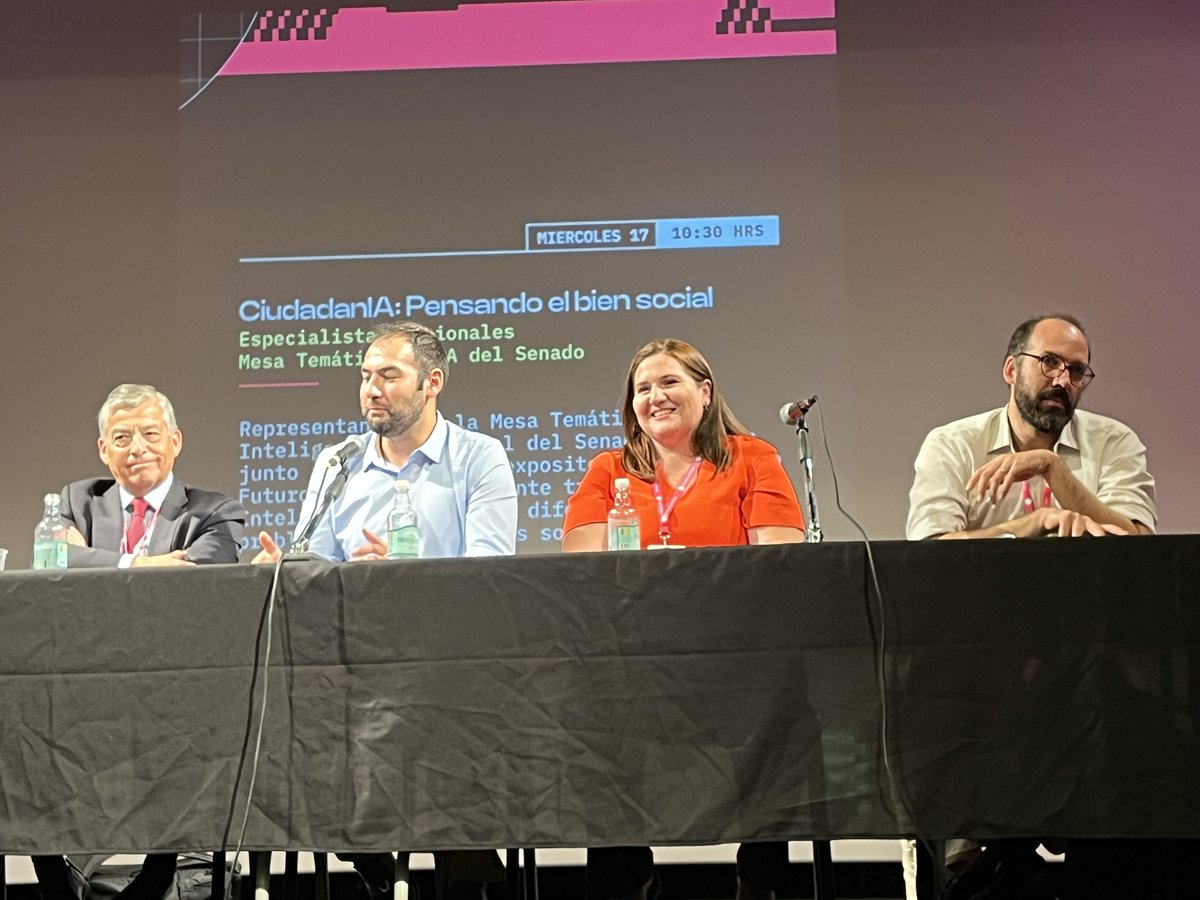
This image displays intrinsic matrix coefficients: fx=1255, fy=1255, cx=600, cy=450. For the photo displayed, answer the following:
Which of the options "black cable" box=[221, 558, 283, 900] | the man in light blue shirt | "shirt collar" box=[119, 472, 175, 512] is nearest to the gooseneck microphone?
"black cable" box=[221, 558, 283, 900]

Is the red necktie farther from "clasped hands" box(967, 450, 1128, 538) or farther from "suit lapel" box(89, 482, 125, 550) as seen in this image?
"clasped hands" box(967, 450, 1128, 538)

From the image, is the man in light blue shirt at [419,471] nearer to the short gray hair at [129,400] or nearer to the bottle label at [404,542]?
the short gray hair at [129,400]

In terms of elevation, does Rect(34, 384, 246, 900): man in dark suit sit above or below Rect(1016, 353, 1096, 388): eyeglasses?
below

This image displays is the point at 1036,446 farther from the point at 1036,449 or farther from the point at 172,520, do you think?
the point at 172,520

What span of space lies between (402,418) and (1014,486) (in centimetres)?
157

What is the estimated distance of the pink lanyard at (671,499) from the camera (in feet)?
9.89

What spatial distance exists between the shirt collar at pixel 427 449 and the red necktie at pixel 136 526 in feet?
1.93

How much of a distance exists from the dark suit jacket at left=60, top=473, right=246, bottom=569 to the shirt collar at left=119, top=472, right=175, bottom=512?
0.02 m

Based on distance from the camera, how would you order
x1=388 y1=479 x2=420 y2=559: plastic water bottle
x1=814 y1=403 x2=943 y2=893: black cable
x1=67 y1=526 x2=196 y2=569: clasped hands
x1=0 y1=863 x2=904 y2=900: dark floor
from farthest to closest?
1. x1=0 y1=863 x2=904 y2=900: dark floor
2. x1=67 y1=526 x2=196 y2=569: clasped hands
3. x1=388 y1=479 x2=420 y2=559: plastic water bottle
4. x1=814 y1=403 x2=943 y2=893: black cable

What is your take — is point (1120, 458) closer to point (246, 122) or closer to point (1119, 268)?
point (1119, 268)

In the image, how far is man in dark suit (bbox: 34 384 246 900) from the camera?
3.22m

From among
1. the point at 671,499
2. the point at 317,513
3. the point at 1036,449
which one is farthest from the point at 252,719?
the point at 1036,449

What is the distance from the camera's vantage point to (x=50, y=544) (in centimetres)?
263

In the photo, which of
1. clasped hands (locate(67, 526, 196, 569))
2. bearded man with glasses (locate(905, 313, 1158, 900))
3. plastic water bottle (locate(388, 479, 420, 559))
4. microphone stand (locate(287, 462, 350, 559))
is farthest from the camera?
bearded man with glasses (locate(905, 313, 1158, 900))
